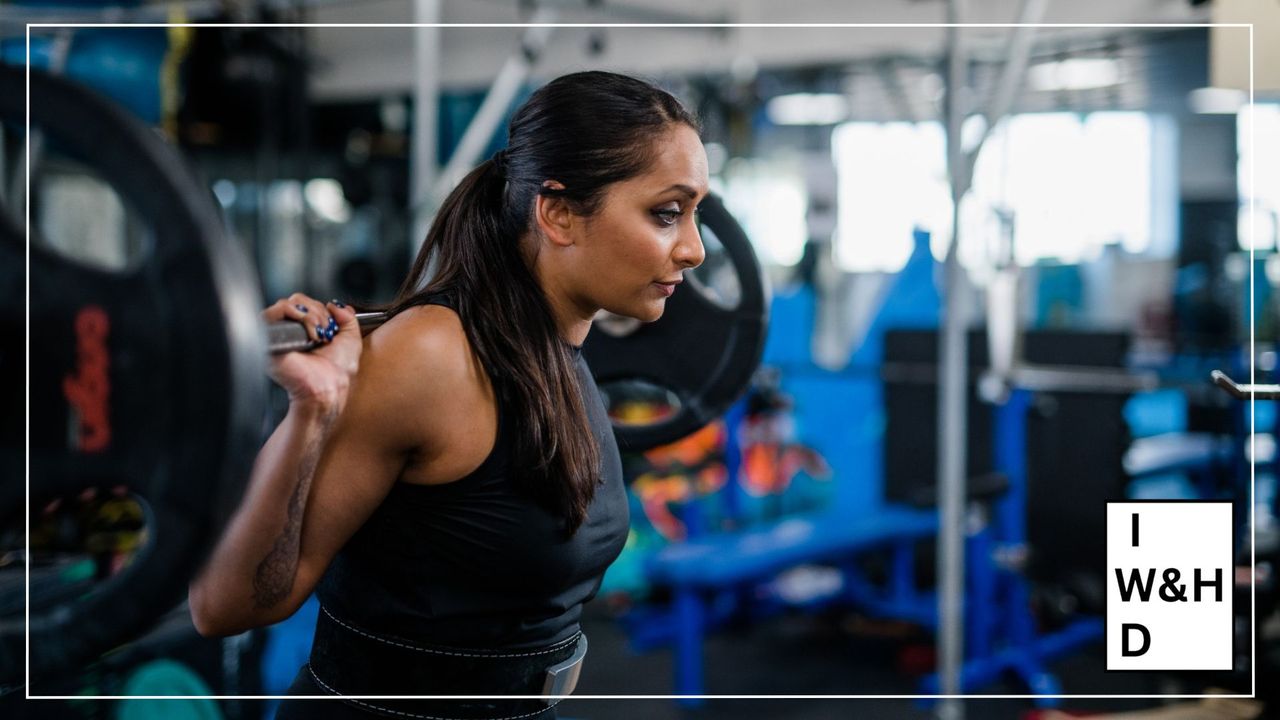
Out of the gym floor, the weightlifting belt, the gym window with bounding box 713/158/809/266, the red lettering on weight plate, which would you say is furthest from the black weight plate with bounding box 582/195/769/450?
the gym window with bounding box 713/158/809/266

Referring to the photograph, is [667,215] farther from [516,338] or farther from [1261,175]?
[1261,175]

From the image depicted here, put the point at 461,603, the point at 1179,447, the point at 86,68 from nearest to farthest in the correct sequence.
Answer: the point at 461,603 < the point at 86,68 < the point at 1179,447

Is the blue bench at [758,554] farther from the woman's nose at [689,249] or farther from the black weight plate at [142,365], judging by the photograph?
the black weight plate at [142,365]

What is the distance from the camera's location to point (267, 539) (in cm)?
100

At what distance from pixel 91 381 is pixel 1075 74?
8.40 m

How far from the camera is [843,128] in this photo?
8867mm

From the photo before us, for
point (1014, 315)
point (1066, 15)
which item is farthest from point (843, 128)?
point (1014, 315)

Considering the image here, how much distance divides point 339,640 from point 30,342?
0.48 meters

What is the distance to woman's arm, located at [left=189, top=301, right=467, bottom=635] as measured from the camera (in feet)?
3.27

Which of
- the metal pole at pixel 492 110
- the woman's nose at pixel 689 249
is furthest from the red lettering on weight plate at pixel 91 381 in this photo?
the metal pole at pixel 492 110

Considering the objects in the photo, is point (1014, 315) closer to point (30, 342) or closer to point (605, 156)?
point (605, 156)

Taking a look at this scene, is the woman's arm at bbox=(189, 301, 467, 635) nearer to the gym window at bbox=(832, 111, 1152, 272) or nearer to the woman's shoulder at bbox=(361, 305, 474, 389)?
the woman's shoulder at bbox=(361, 305, 474, 389)

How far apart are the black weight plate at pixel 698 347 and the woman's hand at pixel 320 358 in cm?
67

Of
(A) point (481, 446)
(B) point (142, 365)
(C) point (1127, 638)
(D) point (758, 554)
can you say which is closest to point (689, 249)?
(A) point (481, 446)
